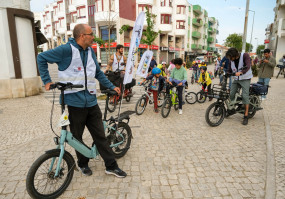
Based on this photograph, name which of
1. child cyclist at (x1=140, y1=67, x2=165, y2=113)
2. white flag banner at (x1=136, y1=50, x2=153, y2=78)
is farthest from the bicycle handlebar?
white flag banner at (x1=136, y1=50, x2=153, y2=78)

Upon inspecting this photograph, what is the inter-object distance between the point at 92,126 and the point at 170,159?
1658 mm

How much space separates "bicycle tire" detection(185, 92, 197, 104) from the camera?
8.52m

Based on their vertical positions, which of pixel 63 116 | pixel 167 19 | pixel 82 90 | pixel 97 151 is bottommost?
pixel 97 151

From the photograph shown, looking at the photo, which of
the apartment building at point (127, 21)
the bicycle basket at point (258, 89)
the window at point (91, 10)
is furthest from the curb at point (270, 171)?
the window at point (91, 10)

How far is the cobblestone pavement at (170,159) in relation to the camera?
2.91 metres

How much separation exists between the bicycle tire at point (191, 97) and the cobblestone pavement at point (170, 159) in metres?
2.22

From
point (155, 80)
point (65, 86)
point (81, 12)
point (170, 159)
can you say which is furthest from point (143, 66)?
point (81, 12)

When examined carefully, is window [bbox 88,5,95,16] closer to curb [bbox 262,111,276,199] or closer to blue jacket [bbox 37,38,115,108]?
curb [bbox 262,111,276,199]

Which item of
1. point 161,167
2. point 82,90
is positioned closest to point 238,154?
point 161,167

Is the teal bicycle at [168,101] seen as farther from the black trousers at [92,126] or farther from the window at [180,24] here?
the window at [180,24]

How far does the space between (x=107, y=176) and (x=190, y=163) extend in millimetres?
1477

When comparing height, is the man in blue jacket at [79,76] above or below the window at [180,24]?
below

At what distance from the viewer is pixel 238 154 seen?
4.00 metres

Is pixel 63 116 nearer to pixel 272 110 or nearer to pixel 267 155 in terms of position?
pixel 267 155
